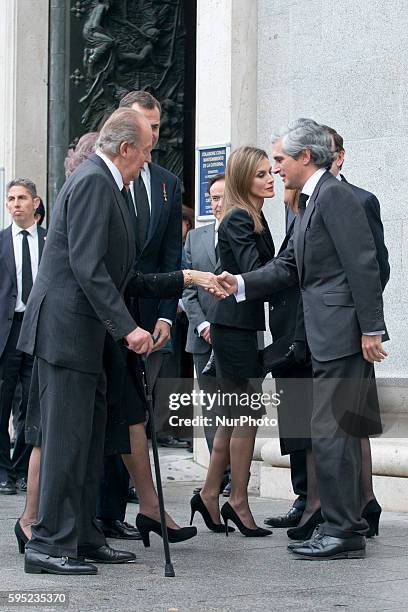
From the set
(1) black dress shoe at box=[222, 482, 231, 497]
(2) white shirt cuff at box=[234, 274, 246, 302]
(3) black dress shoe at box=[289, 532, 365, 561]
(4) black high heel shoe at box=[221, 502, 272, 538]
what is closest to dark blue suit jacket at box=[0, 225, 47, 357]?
(1) black dress shoe at box=[222, 482, 231, 497]

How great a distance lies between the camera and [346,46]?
361 inches

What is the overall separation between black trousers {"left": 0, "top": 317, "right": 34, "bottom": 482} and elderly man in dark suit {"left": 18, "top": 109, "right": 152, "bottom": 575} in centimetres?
348

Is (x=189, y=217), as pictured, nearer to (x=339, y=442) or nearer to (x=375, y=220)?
(x=375, y=220)

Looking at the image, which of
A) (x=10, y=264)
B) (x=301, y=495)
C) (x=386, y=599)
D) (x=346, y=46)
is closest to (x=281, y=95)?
(x=346, y=46)

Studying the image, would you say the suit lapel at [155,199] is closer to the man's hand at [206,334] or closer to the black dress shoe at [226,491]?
the man's hand at [206,334]

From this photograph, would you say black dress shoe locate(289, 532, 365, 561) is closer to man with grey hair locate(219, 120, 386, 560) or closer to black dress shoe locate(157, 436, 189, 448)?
man with grey hair locate(219, 120, 386, 560)

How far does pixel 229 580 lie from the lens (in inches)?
243

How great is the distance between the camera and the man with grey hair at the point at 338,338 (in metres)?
6.68

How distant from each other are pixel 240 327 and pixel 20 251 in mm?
3012

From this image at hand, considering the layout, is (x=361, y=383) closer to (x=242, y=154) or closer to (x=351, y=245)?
(x=351, y=245)

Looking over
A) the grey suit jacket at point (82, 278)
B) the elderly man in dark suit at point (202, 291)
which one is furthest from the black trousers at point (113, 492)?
the elderly man in dark suit at point (202, 291)

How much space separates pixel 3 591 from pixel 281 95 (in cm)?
480

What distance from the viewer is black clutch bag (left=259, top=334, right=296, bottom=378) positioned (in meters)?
7.27

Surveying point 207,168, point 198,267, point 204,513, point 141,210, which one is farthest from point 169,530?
point 207,168
